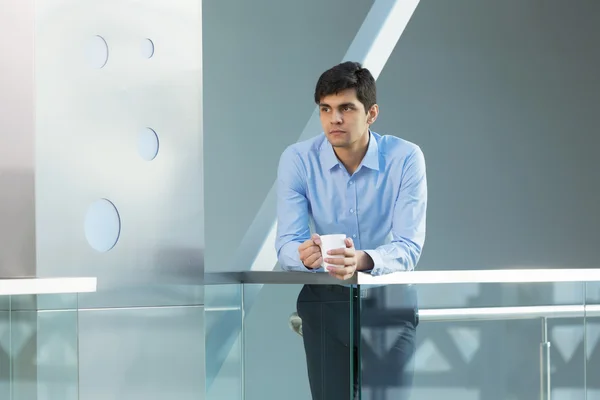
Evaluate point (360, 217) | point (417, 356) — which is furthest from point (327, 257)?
point (360, 217)

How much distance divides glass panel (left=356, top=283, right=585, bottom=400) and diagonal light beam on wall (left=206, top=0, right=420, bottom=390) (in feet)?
2.21

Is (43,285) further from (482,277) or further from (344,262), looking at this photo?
(482,277)

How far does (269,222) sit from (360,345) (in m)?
1.63

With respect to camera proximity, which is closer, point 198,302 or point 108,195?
point 108,195

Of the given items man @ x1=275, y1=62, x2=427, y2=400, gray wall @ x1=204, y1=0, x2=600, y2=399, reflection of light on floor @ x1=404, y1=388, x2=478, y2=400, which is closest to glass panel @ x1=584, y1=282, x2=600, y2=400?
reflection of light on floor @ x1=404, y1=388, x2=478, y2=400

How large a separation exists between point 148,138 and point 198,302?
645 millimetres

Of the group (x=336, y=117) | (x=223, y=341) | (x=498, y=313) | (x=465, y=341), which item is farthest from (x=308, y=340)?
(x=336, y=117)

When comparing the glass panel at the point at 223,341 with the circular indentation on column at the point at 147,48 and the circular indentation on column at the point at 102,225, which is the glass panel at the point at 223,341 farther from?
the circular indentation on column at the point at 147,48

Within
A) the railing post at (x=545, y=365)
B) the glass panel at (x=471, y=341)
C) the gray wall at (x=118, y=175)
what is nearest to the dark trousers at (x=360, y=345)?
the glass panel at (x=471, y=341)

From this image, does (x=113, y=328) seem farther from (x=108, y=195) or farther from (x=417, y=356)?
(x=417, y=356)

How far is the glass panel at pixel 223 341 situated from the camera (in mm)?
3209

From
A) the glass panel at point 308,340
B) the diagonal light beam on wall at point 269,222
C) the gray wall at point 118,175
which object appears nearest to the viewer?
the glass panel at point 308,340

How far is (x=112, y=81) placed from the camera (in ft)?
10.8

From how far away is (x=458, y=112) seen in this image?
7629 mm
